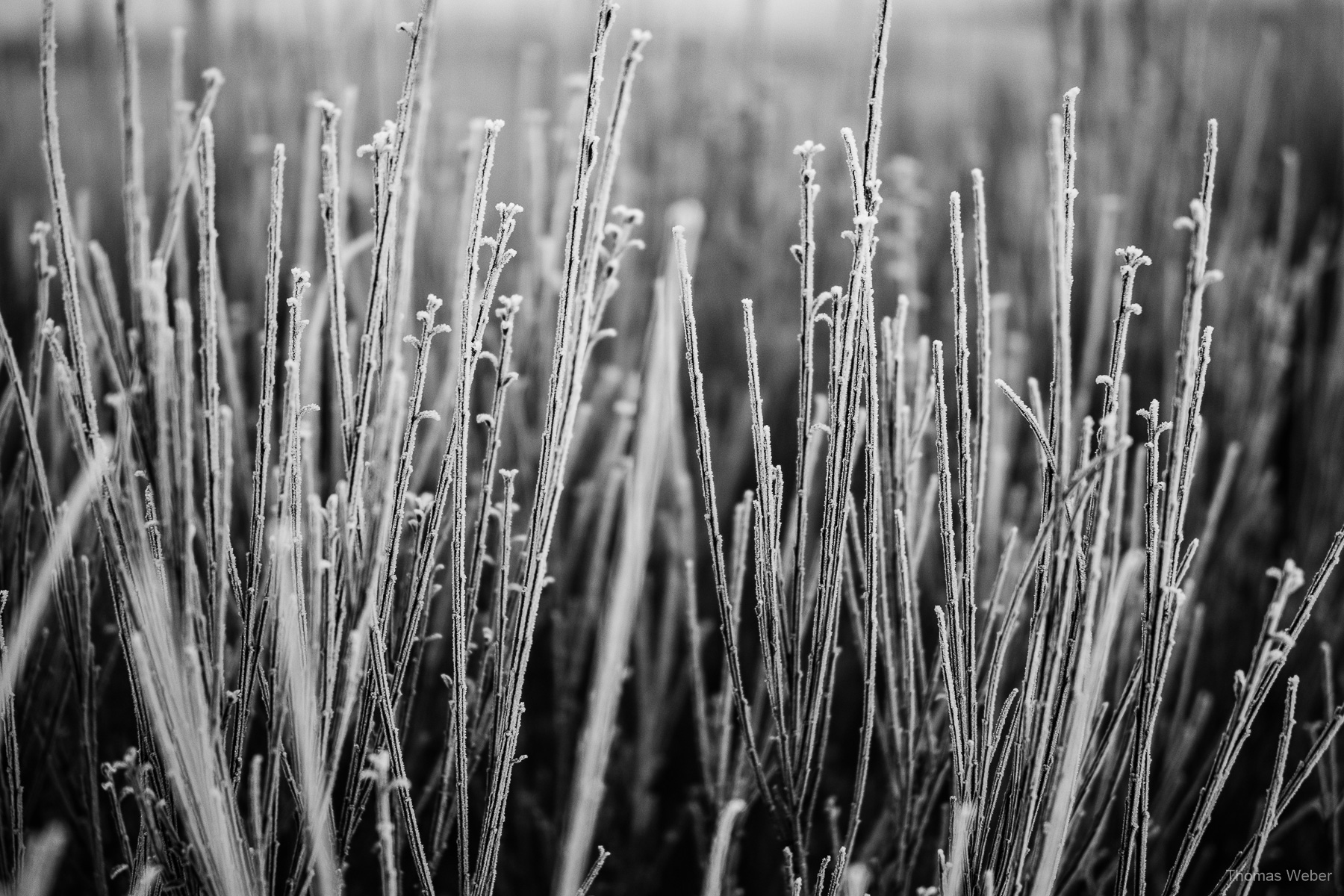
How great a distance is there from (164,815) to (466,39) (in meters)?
1.38

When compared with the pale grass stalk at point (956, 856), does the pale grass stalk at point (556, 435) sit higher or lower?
higher

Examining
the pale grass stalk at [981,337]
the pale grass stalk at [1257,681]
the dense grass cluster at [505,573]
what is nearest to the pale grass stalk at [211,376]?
the dense grass cluster at [505,573]

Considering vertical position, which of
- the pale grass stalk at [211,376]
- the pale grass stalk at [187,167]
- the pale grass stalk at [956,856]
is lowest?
the pale grass stalk at [956,856]

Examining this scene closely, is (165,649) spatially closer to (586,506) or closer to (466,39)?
(586,506)

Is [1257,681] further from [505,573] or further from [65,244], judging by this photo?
[65,244]

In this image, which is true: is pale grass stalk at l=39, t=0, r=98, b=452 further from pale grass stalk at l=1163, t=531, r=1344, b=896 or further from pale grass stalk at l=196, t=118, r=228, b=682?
pale grass stalk at l=1163, t=531, r=1344, b=896

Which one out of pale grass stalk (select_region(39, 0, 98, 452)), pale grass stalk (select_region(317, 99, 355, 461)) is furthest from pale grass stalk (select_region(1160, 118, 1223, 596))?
pale grass stalk (select_region(39, 0, 98, 452))

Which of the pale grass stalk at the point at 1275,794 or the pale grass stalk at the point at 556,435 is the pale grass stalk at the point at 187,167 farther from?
the pale grass stalk at the point at 1275,794

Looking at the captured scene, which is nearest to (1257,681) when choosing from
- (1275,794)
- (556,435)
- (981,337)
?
(1275,794)

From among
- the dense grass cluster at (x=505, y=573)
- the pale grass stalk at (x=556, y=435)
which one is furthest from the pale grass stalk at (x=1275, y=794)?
the pale grass stalk at (x=556, y=435)

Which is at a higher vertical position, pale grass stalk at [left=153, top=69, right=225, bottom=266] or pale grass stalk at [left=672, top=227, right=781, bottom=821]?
pale grass stalk at [left=153, top=69, right=225, bottom=266]

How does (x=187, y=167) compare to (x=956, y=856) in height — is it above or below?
above

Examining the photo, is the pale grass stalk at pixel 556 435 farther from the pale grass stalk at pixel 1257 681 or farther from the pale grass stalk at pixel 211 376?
the pale grass stalk at pixel 1257 681

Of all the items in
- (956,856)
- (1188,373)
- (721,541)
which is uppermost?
(1188,373)
